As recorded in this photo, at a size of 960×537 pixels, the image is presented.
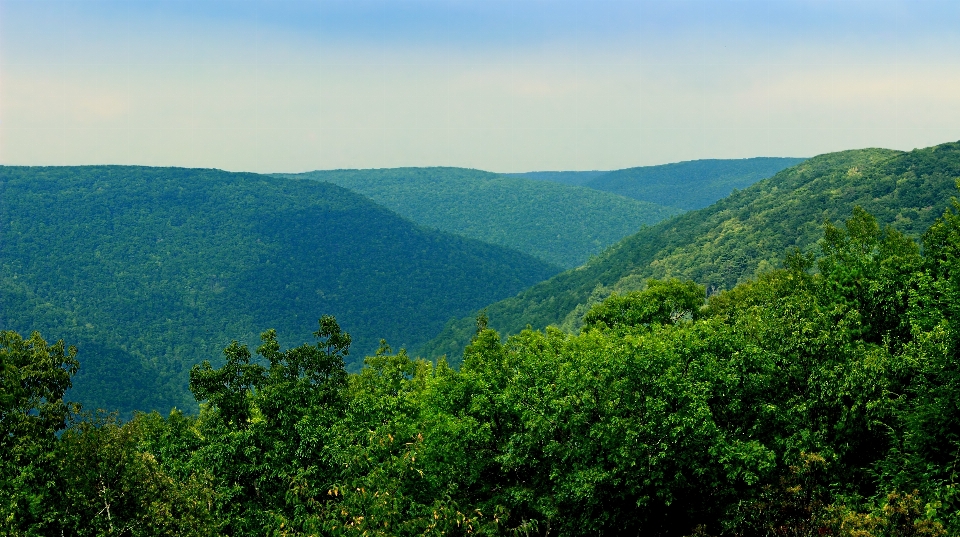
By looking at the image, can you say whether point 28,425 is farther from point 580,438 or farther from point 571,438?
point 580,438

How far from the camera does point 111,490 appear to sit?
91.7 ft

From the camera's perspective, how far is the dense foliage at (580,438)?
2750cm

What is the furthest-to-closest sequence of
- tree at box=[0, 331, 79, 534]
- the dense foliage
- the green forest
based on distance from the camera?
tree at box=[0, 331, 79, 534]
the dense foliage
the green forest

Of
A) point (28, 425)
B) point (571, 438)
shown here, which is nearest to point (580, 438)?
point (571, 438)

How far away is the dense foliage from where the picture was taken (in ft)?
90.2

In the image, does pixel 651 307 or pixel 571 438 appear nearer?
pixel 571 438

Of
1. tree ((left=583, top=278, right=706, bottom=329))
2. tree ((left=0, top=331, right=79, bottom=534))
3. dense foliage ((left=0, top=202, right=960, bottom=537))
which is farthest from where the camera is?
tree ((left=583, top=278, right=706, bottom=329))

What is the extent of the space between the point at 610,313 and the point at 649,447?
105 feet

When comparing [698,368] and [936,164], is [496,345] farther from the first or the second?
[936,164]

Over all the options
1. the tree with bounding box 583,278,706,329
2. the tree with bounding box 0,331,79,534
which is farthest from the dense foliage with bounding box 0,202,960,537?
the tree with bounding box 583,278,706,329

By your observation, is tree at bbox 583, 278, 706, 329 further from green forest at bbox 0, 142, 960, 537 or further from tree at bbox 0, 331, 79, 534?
tree at bbox 0, 331, 79, 534

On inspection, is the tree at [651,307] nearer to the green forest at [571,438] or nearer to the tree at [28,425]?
the green forest at [571,438]

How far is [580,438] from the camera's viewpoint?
34.7 m

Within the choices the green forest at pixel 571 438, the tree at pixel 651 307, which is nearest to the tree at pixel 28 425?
the green forest at pixel 571 438
